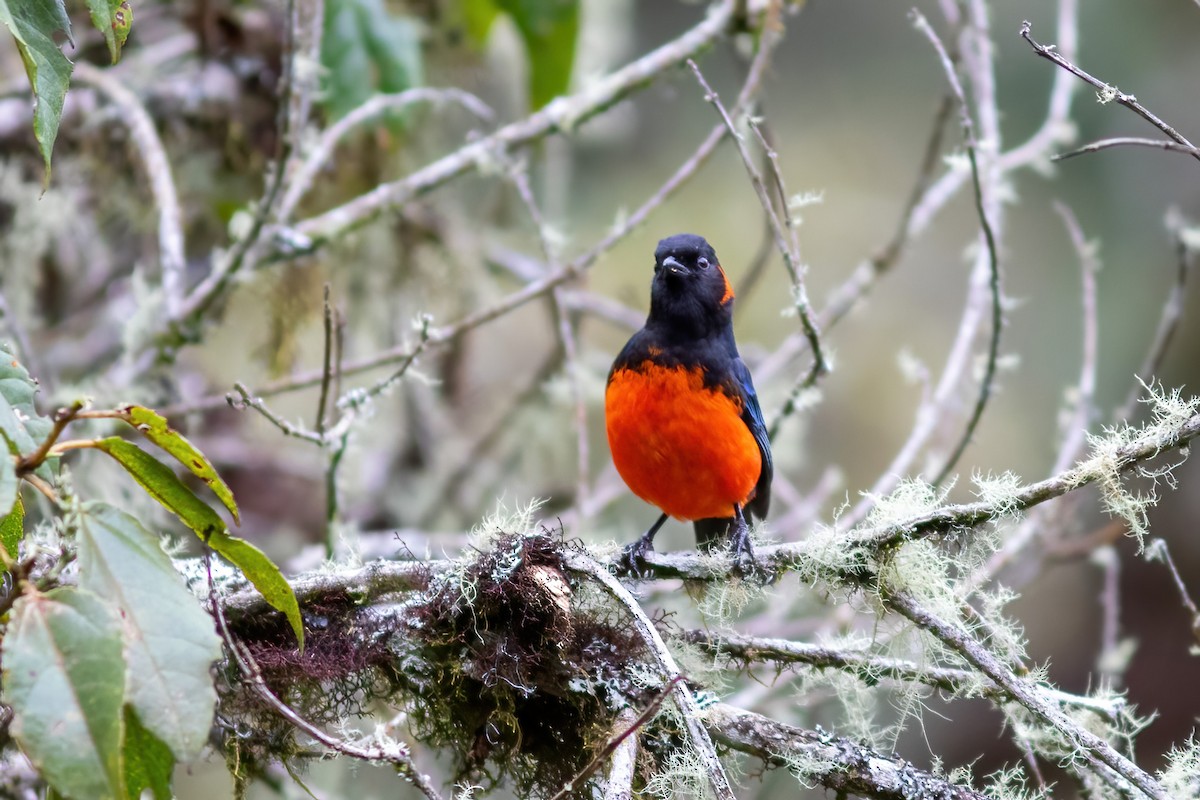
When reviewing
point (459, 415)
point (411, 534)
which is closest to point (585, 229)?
point (459, 415)

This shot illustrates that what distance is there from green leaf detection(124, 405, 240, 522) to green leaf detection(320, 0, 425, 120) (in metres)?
3.08

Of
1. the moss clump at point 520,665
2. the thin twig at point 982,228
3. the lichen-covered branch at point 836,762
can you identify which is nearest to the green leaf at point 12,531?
the moss clump at point 520,665

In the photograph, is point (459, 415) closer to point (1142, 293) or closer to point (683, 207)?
point (683, 207)

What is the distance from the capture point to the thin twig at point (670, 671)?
78.0 inches

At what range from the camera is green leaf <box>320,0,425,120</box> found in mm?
4723

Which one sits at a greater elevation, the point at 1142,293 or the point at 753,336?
the point at 1142,293

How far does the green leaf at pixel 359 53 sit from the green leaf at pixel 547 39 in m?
0.59

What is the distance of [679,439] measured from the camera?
147 inches

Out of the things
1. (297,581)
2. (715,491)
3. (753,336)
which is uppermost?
(753,336)

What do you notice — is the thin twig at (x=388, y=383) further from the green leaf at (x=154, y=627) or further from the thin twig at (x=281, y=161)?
the green leaf at (x=154, y=627)

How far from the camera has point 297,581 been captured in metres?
2.54

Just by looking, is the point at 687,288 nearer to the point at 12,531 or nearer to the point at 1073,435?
the point at 1073,435

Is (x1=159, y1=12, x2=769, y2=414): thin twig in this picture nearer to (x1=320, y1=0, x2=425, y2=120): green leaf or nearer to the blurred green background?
the blurred green background

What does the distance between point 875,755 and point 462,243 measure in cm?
423
